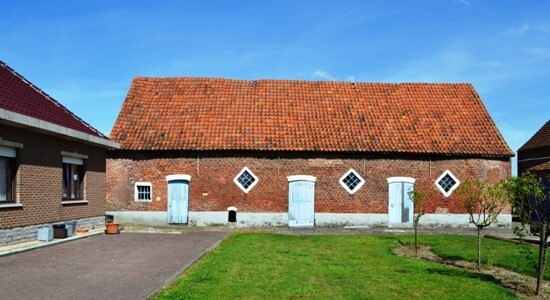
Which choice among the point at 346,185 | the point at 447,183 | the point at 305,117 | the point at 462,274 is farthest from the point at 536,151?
the point at 462,274

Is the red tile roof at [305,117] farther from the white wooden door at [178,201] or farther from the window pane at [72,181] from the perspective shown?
the window pane at [72,181]

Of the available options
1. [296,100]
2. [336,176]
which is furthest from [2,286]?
[296,100]

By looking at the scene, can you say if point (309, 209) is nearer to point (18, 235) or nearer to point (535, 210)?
point (18, 235)

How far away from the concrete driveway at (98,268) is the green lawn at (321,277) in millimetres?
669

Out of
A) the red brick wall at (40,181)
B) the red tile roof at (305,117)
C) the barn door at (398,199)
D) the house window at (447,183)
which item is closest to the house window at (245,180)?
the red tile roof at (305,117)

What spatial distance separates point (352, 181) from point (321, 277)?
11661 millimetres

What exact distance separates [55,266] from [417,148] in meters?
15.7

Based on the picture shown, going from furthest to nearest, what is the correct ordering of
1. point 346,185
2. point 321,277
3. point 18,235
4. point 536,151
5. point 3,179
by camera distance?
point 536,151, point 346,185, point 18,235, point 3,179, point 321,277

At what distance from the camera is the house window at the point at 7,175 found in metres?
12.7

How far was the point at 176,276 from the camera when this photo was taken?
9359mm

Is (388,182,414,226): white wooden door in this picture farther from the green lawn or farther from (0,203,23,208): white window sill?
(0,203,23,208): white window sill

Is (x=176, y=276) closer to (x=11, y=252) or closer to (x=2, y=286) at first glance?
(x=2, y=286)

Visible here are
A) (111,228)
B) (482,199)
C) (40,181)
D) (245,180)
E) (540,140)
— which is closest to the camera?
(482,199)

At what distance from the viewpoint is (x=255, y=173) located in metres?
20.6
